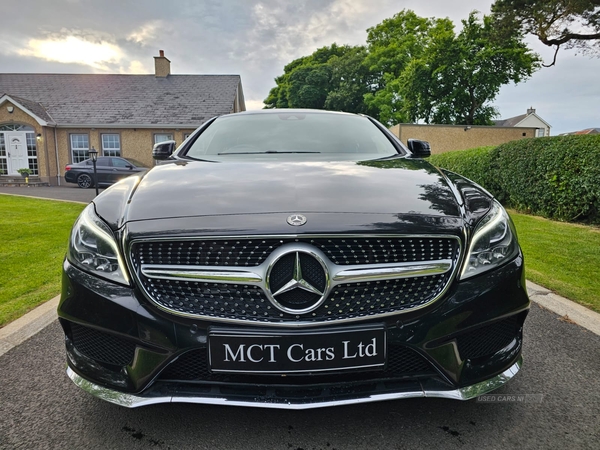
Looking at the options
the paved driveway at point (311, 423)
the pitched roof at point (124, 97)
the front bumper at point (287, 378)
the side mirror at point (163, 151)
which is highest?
the pitched roof at point (124, 97)

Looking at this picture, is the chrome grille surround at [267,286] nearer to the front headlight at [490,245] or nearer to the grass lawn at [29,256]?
the front headlight at [490,245]

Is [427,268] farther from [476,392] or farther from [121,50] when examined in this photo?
[121,50]

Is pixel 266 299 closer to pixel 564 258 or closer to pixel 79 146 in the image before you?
pixel 564 258

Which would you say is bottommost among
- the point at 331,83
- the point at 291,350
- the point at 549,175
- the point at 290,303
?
the point at 291,350

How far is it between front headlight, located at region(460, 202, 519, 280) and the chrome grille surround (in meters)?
0.11

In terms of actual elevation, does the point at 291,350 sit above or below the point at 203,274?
below

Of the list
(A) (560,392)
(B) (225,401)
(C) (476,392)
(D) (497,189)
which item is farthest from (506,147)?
(B) (225,401)

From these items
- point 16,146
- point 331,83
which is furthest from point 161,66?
point 331,83

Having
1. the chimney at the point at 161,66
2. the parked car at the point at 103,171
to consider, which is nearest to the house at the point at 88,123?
the chimney at the point at 161,66

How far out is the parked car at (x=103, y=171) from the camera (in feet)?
53.4

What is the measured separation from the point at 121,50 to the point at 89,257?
18294mm

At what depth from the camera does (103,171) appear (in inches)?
640

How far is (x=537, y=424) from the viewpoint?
1.62 meters

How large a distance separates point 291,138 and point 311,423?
1756 mm
